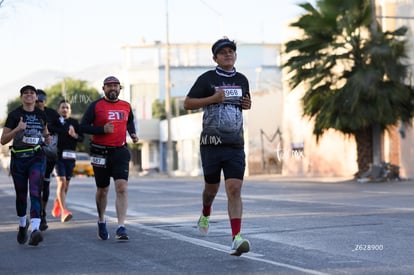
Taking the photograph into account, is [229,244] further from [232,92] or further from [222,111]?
[232,92]

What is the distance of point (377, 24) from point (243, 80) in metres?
22.6

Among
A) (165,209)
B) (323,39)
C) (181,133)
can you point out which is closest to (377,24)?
(323,39)

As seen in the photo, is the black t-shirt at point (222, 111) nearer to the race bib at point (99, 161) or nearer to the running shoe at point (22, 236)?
the race bib at point (99, 161)

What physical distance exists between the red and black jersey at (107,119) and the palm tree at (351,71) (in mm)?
19708

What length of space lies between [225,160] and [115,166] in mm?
2159

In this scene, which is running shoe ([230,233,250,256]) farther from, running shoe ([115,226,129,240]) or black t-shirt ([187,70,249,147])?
running shoe ([115,226,129,240])

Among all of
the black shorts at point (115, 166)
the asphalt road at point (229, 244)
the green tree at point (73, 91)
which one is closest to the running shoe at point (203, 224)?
the asphalt road at point (229, 244)

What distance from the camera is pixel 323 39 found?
3219cm

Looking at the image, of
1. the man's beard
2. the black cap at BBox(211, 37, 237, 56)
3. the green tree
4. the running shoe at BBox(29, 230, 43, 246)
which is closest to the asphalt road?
the running shoe at BBox(29, 230, 43, 246)

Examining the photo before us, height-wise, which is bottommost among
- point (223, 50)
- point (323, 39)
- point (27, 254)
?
point (27, 254)

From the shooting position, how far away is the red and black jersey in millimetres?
11422

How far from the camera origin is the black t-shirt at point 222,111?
9.56m

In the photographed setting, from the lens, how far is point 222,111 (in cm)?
955

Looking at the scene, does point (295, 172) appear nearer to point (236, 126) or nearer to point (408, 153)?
point (408, 153)
